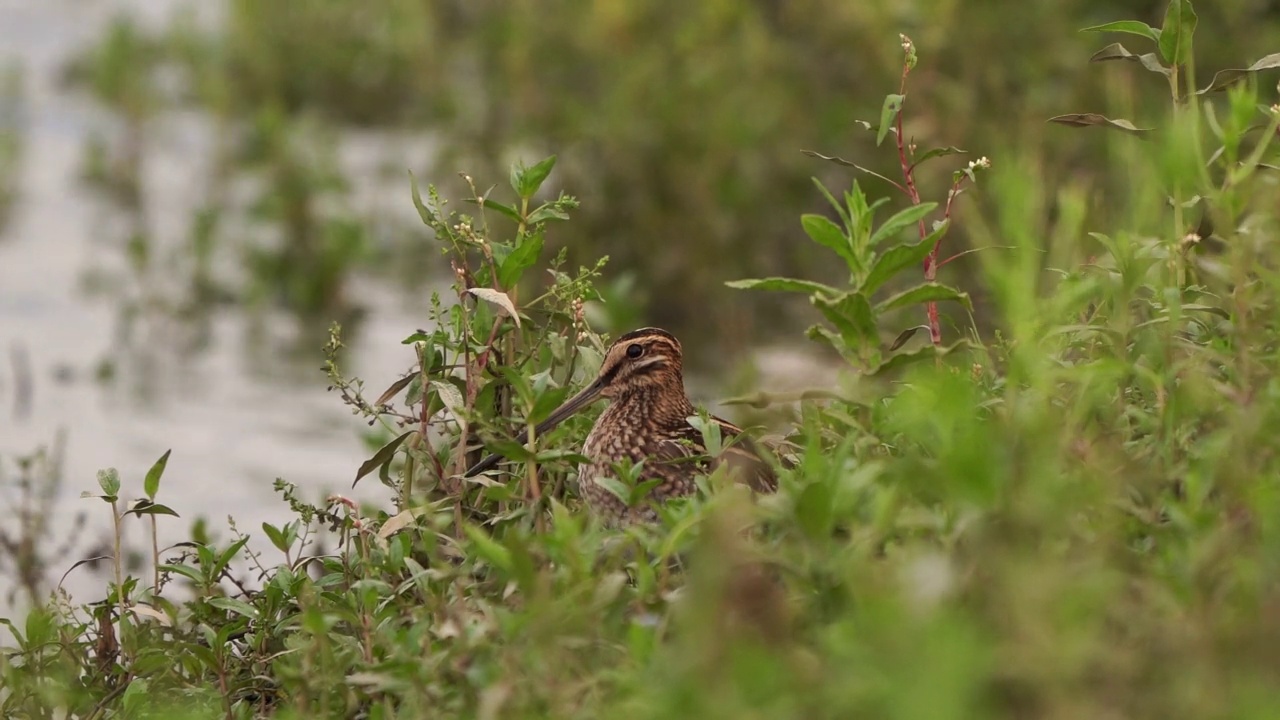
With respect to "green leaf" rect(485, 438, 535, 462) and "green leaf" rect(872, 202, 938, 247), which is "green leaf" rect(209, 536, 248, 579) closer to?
"green leaf" rect(485, 438, 535, 462)

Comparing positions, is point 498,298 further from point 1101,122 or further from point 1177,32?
point 1177,32

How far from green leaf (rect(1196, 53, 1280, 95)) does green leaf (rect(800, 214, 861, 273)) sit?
2.42ft

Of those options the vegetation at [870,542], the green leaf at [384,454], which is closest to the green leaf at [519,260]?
the vegetation at [870,542]

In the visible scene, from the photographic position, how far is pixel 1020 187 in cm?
269

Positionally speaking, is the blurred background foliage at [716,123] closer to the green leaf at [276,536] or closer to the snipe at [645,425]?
the snipe at [645,425]

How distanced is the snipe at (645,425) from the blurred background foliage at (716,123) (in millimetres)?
2893

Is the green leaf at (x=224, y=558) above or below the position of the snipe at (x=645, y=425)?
below

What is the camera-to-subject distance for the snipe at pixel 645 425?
12.9ft

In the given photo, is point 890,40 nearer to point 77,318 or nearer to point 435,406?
point 77,318

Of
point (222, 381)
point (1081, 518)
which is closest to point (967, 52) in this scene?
point (222, 381)

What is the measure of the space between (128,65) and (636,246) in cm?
465

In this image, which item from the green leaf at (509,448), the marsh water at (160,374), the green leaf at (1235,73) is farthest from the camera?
the marsh water at (160,374)

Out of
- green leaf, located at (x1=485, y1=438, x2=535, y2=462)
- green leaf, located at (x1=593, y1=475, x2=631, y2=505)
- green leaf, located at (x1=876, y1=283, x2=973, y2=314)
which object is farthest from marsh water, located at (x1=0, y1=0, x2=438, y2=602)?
green leaf, located at (x1=876, y1=283, x2=973, y2=314)

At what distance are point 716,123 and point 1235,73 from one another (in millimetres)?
5379
